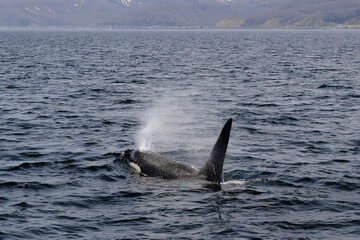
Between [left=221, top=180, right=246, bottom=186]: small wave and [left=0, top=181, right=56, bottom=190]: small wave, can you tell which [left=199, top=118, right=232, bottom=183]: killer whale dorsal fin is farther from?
[left=0, top=181, right=56, bottom=190]: small wave

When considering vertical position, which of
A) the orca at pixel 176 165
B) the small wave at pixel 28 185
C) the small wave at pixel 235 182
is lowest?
the small wave at pixel 235 182

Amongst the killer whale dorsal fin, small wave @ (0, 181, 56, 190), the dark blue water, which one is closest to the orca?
the killer whale dorsal fin

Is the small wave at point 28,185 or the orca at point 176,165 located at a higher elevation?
the orca at point 176,165

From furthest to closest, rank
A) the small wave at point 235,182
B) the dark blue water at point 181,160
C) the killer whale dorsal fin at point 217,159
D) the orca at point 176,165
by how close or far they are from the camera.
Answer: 1. the small wave at point 235,182
2. the orca at point 176,165
3. the killer whale dorsal fin at point 217,159
4. the dark blue water at point 181,160

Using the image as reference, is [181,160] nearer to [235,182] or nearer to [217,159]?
[235,182]

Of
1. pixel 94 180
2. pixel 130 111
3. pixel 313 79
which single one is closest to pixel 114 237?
pixel 94 180

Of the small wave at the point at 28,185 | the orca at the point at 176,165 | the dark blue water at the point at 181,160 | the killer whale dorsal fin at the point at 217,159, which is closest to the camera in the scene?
the dark blue water at the point at 181,160

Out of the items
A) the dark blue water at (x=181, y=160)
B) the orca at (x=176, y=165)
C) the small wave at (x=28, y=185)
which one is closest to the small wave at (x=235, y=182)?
the dark blue water at (x=181, y=160)

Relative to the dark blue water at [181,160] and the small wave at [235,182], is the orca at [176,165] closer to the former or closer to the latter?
the dark blue water at [181,160]

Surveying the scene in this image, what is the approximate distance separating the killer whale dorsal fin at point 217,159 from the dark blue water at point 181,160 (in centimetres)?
41

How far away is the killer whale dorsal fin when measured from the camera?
16094mm

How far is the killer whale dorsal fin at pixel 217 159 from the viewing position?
16.1 m

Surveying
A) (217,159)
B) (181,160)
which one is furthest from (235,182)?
(181,160)

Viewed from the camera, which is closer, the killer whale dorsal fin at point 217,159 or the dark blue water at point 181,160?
the dark blue water at point 181,160
